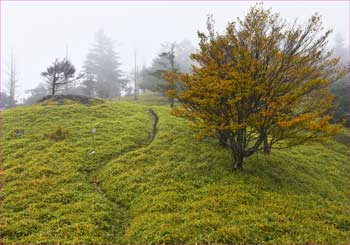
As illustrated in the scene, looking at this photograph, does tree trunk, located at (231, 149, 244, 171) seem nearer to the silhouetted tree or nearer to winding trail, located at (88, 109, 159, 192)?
winding trail, located at (88, 109, 159, 192)

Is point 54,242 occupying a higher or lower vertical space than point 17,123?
lower

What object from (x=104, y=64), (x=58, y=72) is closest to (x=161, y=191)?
(x=58, y=72)

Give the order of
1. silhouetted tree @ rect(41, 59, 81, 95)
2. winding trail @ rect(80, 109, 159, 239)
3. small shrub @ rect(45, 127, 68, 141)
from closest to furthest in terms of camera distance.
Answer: winding trail @ rect(80, 109, 159, 239) < small shrub @ rect(45, 127, 68, 141) < silhouetted tree @ rect(41, 59, 81, 95)

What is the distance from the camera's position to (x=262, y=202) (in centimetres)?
829

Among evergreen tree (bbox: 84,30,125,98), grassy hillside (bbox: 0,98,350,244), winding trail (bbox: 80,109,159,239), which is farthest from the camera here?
evergreen tree (bbox: 84,30,125,98)

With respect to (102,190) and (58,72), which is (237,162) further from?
(58,72)

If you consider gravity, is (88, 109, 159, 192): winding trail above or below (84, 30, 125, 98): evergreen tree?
below

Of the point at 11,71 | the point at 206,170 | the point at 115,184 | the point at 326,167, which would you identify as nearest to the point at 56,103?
the point at 115,184

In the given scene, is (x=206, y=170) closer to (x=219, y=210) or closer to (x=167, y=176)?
(x=167, y=176)

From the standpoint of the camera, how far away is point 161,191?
31.4 ft

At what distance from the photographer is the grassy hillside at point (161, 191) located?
7.02m

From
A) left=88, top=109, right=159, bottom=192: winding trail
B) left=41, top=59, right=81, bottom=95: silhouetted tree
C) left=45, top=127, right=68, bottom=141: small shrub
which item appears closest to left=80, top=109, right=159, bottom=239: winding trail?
left=88, top=109, right=159, bottom=192: winding trail

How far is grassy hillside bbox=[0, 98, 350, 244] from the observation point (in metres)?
7.02

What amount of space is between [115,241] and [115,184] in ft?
11.9
